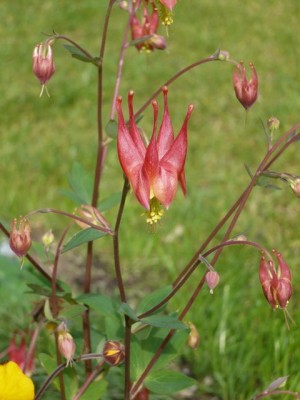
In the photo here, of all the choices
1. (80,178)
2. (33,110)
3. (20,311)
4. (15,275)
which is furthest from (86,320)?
(33,110)

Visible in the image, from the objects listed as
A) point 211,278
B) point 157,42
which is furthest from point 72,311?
point 157,42

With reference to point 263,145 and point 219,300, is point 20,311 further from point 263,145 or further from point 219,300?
point 263,145

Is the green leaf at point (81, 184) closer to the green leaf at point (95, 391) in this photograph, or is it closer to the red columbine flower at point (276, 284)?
the green leaf at point (95, 391)

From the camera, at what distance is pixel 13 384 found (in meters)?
1.54

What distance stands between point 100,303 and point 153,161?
479mm

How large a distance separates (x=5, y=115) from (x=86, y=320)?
2.28 meters

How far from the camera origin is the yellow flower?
1535mm

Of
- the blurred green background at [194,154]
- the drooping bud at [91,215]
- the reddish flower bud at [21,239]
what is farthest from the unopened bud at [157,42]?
the blurred green background at [194,154]

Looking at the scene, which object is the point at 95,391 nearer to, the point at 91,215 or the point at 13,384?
the point at 13,384

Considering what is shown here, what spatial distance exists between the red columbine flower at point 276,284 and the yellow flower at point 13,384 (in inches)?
19.1

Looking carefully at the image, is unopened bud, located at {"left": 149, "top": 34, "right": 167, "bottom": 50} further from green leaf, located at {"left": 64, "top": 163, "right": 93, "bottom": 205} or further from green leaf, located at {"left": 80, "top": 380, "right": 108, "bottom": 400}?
green leaf, located at {"left": 80, "top": 380, "right": 108, "bottom": 400}

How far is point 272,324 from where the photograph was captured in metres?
2.33

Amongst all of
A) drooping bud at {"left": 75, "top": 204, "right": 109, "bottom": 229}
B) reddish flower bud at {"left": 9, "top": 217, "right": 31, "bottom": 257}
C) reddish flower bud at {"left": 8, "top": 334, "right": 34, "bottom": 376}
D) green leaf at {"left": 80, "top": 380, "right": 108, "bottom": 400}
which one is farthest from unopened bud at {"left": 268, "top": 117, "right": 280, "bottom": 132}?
reddish flower bud at {"left": 8, "top": 334, "right": 34, "bottom": 376}

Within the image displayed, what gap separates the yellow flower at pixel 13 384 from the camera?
60.4 inches
